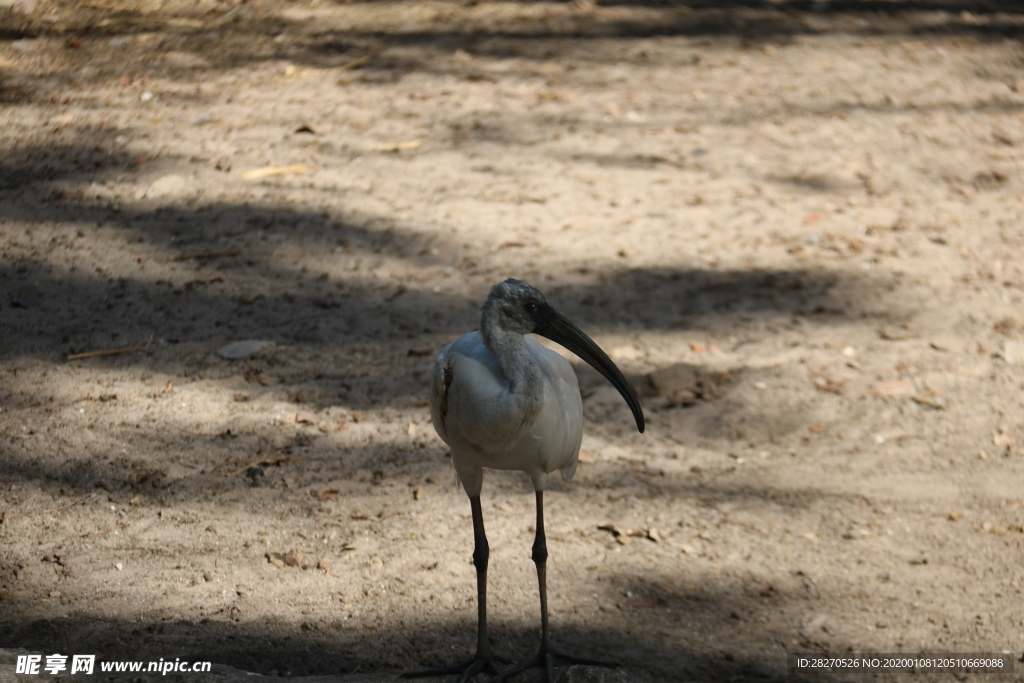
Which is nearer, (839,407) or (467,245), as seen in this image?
(839,407)

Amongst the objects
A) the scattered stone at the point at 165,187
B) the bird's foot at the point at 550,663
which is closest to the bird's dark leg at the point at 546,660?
the bird's foot at the point at 550,663

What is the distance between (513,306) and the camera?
2.61 metres

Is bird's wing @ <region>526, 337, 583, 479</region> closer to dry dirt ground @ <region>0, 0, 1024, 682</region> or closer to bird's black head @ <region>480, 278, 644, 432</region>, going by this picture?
bird's black head @ <region>480, 278, 644, 432</region>

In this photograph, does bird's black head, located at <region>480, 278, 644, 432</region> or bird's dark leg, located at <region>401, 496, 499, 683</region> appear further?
bird's dark leg, located at <region>401, 496, 499, 683</region>

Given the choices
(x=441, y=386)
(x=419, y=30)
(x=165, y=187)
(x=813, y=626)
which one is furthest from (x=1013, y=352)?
(x=419, y=30)

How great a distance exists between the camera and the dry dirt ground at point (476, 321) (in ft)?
10.9

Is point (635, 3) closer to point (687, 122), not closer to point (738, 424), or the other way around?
point (687, 122)

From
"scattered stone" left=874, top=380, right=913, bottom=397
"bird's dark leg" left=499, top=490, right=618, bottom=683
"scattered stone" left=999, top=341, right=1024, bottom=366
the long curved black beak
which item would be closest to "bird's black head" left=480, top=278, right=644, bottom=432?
the long curved black beak

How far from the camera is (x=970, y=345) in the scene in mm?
4969

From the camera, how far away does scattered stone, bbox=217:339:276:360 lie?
462cm

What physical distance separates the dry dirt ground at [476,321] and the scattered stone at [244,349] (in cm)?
7

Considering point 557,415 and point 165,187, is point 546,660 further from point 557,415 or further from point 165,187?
point 165,187

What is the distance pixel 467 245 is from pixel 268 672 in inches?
132

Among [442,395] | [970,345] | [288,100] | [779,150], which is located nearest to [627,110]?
[779,150]
